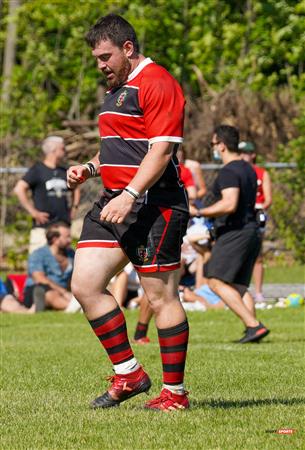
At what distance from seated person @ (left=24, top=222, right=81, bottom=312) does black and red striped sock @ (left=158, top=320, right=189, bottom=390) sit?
29.7 ft

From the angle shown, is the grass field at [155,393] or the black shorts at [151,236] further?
the black shorts at [151,236]

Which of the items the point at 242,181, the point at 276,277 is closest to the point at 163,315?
the point at 242,181

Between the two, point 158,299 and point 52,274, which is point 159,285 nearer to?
point 158,299

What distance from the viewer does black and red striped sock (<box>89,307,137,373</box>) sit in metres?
7.04

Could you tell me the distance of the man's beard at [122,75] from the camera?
22.4ft

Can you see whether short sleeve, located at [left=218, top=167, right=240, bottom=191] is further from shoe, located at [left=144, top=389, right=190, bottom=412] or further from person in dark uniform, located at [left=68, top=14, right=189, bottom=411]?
shoe, located at [left=144, top=389, right=190, bottom=412]

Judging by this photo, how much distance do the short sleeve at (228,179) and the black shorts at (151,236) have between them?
16.6ft

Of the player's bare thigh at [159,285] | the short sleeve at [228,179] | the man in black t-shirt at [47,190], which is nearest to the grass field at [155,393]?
the player's bare thigh at [159,285]

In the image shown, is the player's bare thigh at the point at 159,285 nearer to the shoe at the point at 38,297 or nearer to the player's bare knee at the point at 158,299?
the player's bare knee at the point at 158,299

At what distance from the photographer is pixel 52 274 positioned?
16.4 meters

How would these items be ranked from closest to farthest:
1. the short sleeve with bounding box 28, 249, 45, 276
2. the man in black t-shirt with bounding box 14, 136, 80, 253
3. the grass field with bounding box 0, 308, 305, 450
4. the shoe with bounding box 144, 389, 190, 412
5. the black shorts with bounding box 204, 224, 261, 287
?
the grass field with bounding box 0, 308, 305, 450 < the shoe with bounding box 144, 389, 190, 412 < the black shorts with bounding box 204, 224, 261, 287 < the short sleeve with bounding box 28, 249, 45, 276 < the man in black t-shirt with bounding box 14, 136, 80, 253

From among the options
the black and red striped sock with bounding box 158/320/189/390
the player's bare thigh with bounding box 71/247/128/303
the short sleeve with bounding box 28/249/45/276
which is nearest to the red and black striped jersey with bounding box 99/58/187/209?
the player's bare thigh with bounding box 71/247/128/303

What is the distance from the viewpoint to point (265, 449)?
5645mm

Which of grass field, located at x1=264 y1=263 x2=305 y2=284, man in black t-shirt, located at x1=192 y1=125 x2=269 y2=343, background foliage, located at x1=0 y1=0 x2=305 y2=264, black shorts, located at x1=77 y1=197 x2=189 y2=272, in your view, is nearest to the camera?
black shorts, located at x1=77 y1=197 x2=189 y2=272
